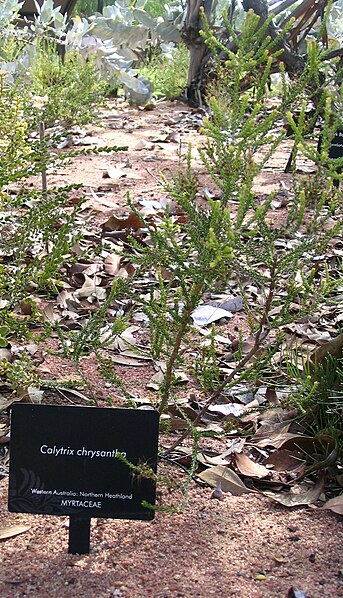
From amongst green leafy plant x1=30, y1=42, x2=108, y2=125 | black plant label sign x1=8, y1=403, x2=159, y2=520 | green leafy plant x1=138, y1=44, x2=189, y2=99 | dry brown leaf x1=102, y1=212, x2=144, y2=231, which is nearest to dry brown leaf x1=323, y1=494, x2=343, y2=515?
black plant label sign x1=8, y1=403, x2=159, y2=520

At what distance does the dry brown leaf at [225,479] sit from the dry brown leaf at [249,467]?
37 mm

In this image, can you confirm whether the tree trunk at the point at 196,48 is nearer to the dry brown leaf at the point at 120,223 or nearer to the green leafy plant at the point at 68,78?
the green leafy plant at the point at 68,78

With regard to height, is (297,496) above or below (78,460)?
below

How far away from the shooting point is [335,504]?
1.54 metres

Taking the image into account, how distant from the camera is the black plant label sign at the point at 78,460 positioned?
1344 mm

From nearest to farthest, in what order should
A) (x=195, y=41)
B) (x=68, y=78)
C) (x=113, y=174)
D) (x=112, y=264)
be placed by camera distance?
1. (x=112, y=264)
2. (x=113, y=174)
3. (x=68, y=78)
4. (x=195, y=41)

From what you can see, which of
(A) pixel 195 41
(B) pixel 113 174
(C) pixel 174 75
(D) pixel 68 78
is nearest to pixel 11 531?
(B) pixel 113 174

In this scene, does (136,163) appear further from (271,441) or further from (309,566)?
(309,566)

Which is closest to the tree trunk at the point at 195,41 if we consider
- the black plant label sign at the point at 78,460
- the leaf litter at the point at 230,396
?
the leaf litter at the point at 230,396

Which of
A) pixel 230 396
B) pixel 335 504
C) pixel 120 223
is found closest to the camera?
pixel 335 504

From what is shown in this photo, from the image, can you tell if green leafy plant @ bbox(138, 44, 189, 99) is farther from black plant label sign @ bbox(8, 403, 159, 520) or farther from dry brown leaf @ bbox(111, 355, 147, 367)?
black plant label sign @ bbox(8, 403, 159, 520)

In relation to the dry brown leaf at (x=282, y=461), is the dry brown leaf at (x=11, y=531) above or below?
above

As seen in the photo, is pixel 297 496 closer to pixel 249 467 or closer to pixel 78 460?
pixel 249 467

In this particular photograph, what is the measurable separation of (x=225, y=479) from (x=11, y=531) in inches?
17.1
